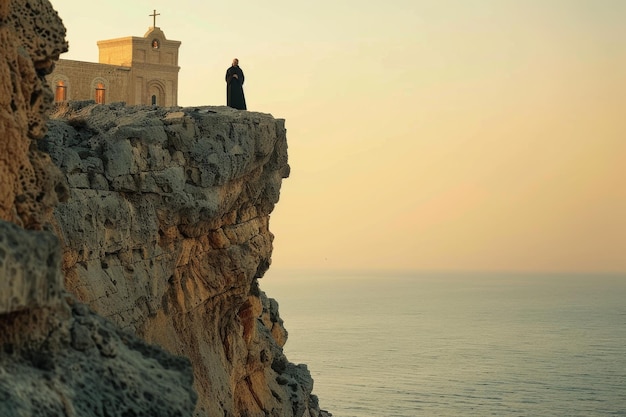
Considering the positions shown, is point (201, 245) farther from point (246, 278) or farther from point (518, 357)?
point (518, 357)

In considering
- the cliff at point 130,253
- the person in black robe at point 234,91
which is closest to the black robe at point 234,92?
the person in black robe at point 234,91

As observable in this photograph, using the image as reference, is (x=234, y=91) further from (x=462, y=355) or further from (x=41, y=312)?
(x=462, y=355)

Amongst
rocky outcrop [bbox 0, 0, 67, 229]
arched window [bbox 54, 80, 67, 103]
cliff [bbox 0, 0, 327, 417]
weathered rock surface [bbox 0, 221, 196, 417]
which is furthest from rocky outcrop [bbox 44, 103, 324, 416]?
arched window [bbox 54, 80, 67, 103]

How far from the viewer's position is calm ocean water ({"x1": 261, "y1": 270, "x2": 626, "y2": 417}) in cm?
6469

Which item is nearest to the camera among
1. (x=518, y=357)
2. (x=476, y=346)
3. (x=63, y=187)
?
(x=63, y=187)

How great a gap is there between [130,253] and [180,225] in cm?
171

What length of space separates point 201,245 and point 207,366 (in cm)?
185

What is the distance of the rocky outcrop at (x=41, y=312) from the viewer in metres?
6.63

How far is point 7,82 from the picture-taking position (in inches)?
297

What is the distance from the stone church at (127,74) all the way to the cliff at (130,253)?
10.5m

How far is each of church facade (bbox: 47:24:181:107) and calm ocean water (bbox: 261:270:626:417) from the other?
26269 millimetres

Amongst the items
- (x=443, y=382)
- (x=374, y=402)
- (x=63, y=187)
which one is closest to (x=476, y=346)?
(x=443, y=382)

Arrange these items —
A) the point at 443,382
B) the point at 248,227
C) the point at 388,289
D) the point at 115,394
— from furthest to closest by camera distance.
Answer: the point at 388,289
the point at 443,382
the point at 248,227
the point at 115,394

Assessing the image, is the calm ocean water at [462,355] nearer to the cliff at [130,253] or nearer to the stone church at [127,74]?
the stone church at [127,74]
